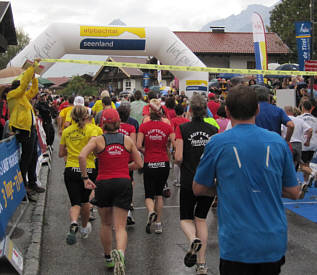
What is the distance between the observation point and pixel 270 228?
8.61ft

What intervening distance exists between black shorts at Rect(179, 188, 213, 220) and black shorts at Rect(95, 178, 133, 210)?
67 cm

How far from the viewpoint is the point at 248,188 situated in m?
2.63

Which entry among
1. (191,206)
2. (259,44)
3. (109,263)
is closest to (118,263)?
(109,263)

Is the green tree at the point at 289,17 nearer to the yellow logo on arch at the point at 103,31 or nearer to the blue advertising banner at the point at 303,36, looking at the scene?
the yellow logo on arch at the point at 103,31

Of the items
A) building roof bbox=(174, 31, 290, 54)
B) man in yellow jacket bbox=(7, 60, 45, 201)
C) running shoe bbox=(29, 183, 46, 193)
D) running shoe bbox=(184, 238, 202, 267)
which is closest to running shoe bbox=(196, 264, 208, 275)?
running shoe bbox=(184, 238, 202, 267)

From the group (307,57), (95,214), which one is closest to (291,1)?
(307,57)

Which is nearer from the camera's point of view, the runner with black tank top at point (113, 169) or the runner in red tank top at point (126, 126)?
the runner with black tank top at point (113, 169)

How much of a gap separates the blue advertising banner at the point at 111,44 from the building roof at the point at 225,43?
2928 centimetres

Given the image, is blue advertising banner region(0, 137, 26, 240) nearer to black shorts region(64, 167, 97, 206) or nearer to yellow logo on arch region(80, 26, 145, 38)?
black shorts region(64, 167, 97, 206)

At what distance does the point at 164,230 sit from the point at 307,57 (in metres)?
10.0

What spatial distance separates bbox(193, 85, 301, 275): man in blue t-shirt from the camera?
2615 mm

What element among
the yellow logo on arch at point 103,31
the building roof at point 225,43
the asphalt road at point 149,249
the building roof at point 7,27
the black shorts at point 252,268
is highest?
the building roof at point 225,43

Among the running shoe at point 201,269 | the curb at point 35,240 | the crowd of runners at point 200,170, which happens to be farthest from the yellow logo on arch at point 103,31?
the running shoe at point 201,269

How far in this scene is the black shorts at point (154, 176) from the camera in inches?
247
